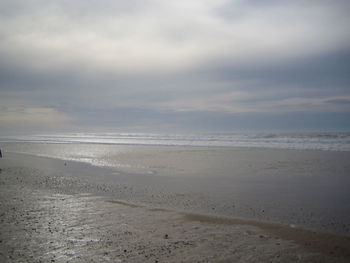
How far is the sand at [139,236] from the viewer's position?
5.23 meters

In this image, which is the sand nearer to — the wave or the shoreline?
the shoreline

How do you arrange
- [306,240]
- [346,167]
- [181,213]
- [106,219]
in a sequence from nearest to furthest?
1. [306,240]
2. [106,219]
3. [181,213]
4. [346,167]

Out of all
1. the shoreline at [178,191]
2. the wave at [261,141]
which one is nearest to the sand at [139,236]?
the shoreline at [178,191]

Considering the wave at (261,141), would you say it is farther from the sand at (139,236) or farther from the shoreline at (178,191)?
the sand at (139,236)

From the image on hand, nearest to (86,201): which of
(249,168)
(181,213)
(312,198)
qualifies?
(181,213)

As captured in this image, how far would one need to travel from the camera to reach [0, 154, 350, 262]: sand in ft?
17.1

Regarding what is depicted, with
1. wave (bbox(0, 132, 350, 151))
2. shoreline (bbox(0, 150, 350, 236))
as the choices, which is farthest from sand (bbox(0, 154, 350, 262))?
wave (bbox(0, 132, 350, 151))

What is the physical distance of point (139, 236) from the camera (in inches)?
244

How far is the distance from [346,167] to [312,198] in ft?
25.9

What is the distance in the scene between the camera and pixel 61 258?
515 centimetres

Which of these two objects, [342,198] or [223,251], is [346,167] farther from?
[223,251]

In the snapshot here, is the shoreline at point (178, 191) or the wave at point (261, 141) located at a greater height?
the wave at point (261, 141)

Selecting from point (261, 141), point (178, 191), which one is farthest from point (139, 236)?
point (261, 141)

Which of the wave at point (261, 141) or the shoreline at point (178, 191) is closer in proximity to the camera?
the shoreline at point (178, 191)
